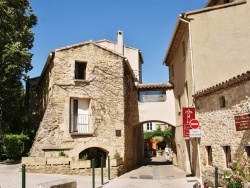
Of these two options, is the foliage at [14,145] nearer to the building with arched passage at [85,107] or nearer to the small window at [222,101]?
the building with arched passage at [85,107]

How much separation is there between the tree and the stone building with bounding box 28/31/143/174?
231 cm

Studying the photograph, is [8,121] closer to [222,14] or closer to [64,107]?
[64,107]

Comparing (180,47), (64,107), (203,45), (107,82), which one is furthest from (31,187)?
(180,47)

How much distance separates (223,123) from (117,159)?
6.65 metres

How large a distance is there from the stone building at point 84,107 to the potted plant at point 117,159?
0.32 metres

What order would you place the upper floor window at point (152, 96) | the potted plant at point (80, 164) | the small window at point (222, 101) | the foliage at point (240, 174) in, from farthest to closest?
the upper floor window at point (152, 96) < the potted plant at point (80, 164) < the small window at point (222, 101) < the foliage at point (240, 174)

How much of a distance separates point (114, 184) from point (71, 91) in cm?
654

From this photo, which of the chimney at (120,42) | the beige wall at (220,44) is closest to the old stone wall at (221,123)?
the beige wall at (220,44)

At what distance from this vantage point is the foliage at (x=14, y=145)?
1878 centimetres

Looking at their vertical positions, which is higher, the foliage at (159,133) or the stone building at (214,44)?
the stone building at (214,44)

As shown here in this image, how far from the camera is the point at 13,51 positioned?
→ 1930 cm

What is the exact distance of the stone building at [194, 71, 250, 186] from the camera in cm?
1031

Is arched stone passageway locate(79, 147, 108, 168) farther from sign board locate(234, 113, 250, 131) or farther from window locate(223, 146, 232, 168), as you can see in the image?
sign board locate(234, 113, 250, 131)

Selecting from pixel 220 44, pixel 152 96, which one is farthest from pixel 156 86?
pixel 220 44
